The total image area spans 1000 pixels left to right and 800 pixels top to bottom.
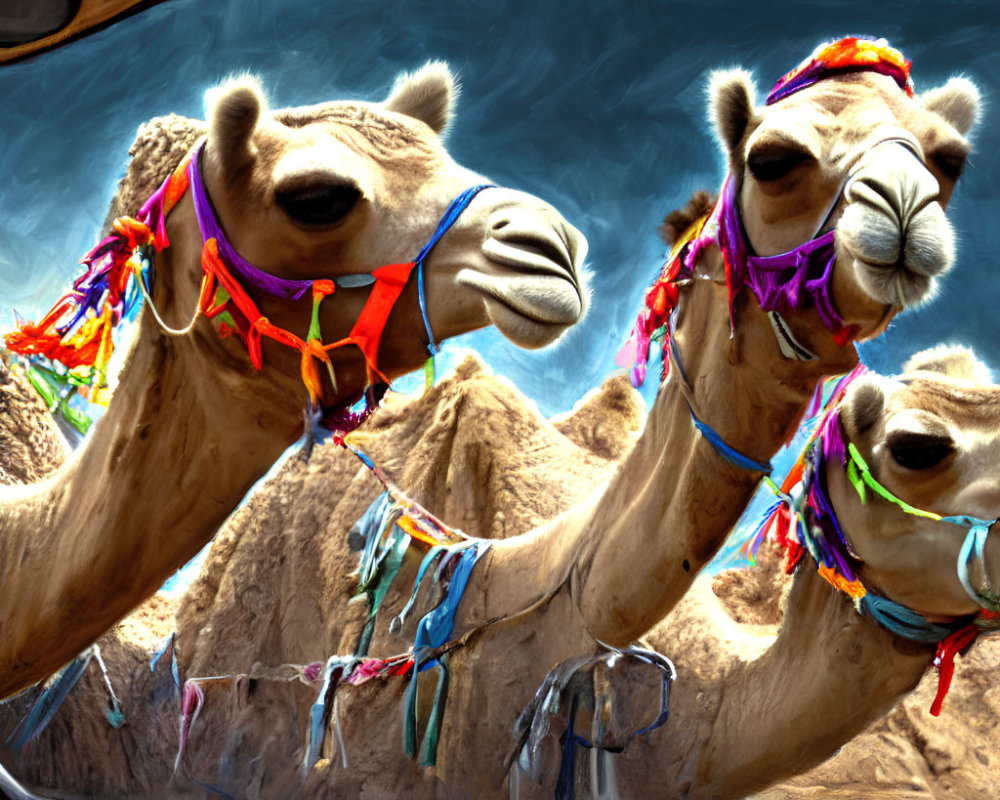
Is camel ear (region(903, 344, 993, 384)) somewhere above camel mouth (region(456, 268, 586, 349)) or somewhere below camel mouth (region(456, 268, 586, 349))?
below

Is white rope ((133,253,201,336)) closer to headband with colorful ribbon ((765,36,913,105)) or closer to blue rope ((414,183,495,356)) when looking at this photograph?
blue rope ((414,183,495,356))

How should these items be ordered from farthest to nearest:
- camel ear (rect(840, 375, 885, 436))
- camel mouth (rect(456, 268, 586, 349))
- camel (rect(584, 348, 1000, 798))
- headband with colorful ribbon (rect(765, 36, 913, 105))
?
camel ear (rect(840, 375, 885, 436)), camel (rect(584, 348, 1000, 798)), headband with colorful ribbon (rect(765, 36, 913, 105)), camel mouth (rect(456, 268, 586, 349))

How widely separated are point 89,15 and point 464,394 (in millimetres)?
1255

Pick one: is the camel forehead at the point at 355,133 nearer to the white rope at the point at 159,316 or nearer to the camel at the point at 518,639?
the white rope at the point at 159,316

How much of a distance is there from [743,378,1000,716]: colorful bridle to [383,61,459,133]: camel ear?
0.95 metres

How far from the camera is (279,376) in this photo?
72.0 inches

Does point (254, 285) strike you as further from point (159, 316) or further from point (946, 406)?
point (946, 406)

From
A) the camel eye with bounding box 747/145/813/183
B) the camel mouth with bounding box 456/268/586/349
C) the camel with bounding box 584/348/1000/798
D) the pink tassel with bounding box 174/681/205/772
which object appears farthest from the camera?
the pink tassel with bounding box 174/681/205/772

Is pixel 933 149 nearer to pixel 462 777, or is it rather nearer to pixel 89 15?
pixel 462 777

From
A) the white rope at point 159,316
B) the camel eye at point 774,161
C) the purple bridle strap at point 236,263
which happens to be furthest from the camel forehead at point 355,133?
the camel eye at point 774,161

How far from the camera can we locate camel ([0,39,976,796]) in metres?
1.74

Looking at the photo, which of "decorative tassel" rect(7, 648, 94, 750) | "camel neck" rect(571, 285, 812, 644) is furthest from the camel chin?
"decorative tassel" rect(7, 648, 94, 750)

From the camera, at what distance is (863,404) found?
7.59 ft

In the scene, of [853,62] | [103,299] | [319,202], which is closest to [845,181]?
[853,62]
